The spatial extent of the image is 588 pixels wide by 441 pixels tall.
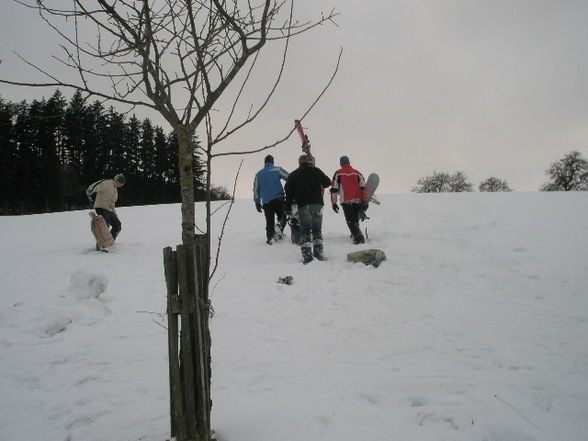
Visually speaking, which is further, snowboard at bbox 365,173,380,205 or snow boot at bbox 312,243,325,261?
snowboard at bbox 365,173,380,205

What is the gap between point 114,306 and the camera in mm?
4574

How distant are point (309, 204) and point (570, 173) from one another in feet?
186

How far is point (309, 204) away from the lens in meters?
6.62

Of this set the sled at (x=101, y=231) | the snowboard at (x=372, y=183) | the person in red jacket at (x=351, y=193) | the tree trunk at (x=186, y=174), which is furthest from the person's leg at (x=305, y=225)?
the tree trunk at (x=186, y=174)

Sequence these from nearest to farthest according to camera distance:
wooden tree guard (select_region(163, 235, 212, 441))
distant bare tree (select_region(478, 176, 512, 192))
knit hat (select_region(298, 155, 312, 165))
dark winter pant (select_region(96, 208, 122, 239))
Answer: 1. wooden tree guard (select_region(163, 235, 212, 441))
2. knit hat (select_region(298, 155, 312, 165))
3. dark winter pant (select_region(96, 208, 122, 239))
4. distant bare tree (select_region(478, 176, 512, 192))

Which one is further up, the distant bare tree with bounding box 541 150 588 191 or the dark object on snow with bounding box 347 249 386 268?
the distant bare tree with bounding box 541 150 588 191

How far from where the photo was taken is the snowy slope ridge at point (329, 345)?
229cm

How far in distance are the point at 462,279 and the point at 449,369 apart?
9.11 feet

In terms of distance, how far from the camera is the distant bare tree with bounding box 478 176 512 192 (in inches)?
2235

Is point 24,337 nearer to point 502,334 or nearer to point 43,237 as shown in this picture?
point 502,334

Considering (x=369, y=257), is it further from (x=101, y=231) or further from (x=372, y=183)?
(x=101, y=231)

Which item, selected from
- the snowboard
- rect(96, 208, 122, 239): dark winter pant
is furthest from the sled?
the snowboard

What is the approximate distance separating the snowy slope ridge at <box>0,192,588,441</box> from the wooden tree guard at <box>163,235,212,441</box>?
44cm

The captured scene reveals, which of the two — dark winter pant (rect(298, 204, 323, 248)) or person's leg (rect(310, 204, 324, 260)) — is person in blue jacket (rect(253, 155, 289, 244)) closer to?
dark winter pant (rect(298, 204, 323, 248))
